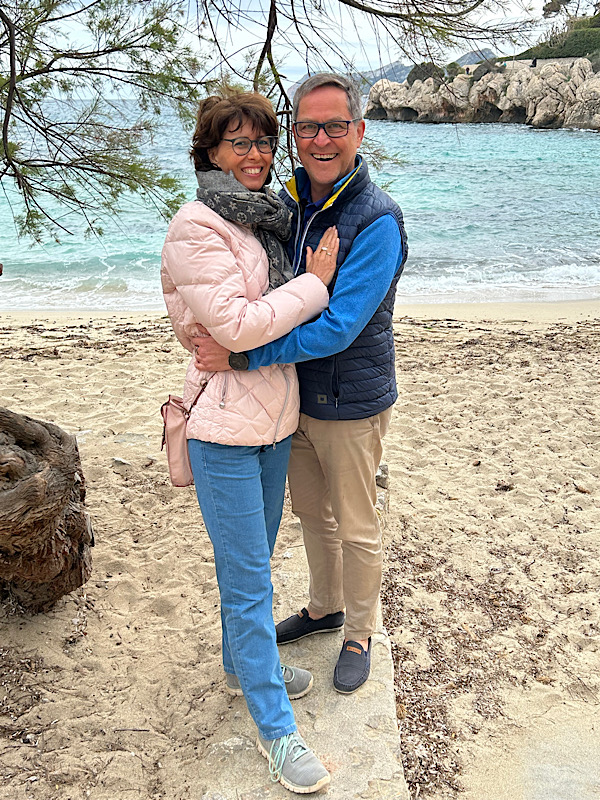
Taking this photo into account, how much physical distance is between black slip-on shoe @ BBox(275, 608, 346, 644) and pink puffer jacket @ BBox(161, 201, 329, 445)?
0.90 meters

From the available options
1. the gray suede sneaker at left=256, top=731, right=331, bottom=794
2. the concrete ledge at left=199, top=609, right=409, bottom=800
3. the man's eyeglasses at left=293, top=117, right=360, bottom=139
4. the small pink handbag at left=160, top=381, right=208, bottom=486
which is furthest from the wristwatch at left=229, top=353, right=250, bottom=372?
the concrete ledge at left=199, top=609, right=409, bottom=800

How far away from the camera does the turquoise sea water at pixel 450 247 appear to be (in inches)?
419

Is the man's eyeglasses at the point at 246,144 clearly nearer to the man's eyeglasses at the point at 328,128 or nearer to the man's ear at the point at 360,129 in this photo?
the man's eyeglasses at the point at 328,128

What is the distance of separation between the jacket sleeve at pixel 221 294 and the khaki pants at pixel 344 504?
42 cm

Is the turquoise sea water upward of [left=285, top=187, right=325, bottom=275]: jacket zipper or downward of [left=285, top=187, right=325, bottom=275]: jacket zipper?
downward

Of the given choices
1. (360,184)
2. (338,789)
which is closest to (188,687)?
(338,789)

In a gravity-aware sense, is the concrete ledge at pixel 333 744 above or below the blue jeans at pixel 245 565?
below

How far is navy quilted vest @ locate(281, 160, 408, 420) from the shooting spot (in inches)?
78.2

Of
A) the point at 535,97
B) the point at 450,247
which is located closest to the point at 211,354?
the point at 450,247

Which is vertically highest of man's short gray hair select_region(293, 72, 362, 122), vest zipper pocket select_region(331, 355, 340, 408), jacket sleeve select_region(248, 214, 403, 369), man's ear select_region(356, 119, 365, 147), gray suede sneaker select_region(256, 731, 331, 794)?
man's short gray hair select_region(293, 72, 362, 122)

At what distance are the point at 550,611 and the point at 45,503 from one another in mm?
2108

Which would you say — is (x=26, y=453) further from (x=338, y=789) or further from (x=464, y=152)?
(x=464, y=152)

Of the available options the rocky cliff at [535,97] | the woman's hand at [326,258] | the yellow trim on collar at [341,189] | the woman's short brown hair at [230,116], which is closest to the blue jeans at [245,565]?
the woman's hand at [326,258]

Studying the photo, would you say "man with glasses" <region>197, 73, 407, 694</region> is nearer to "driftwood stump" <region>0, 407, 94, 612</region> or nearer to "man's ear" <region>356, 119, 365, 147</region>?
"man's ear" <region>356, 119, 365, 147</region>
